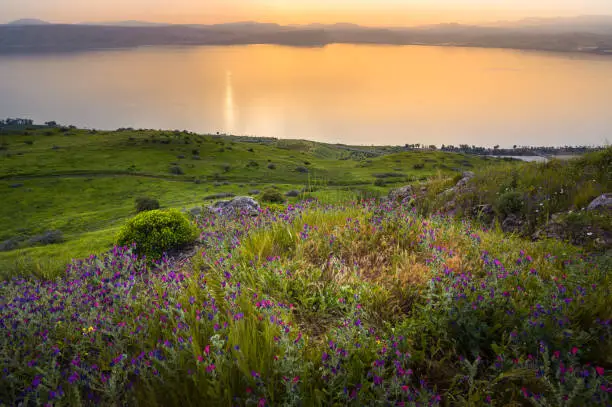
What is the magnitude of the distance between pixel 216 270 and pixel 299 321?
5.20 feet

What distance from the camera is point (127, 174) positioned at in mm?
77000

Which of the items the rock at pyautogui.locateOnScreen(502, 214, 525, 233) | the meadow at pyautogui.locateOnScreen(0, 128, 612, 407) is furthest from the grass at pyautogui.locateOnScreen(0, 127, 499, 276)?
the rock at pyautogui.locateOnScreen(502, 214, 525, 233)

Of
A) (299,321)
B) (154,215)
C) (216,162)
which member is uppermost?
(299,321)

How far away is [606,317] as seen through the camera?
359 cm

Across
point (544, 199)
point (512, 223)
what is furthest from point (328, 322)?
point (544, 199)

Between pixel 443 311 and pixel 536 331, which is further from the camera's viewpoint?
pixel 443 311

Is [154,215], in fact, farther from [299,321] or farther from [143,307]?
[299,321]

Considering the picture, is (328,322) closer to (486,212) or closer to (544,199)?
(486,212)

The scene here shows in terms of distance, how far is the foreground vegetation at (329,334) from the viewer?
274cm

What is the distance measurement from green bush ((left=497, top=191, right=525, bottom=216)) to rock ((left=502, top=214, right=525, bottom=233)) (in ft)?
0.70

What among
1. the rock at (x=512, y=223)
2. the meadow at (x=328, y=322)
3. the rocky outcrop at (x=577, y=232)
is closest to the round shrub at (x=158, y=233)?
the meadow at (x=328, y=322)

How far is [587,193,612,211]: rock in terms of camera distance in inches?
295

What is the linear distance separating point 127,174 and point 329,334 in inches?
3303

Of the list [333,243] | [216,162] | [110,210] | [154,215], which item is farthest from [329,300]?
[216,162]
